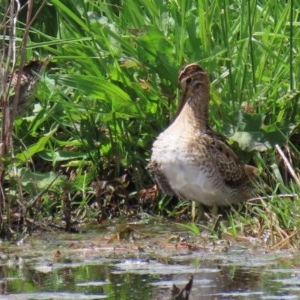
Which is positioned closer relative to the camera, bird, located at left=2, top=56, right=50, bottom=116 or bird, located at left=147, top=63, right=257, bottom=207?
bird, located at left=147, top=63, right=257, bottom=207

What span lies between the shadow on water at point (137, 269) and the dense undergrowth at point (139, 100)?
23.7 inches

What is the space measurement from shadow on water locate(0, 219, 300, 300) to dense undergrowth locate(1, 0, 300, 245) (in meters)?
0.60

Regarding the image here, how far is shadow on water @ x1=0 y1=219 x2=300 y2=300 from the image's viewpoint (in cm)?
504

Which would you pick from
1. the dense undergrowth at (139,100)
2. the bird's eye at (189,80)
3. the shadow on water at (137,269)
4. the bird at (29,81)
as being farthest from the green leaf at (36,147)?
the bird's eye at (189,80)

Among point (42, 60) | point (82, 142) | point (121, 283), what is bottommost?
point (121, 283)

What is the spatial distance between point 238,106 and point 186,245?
1.37 m

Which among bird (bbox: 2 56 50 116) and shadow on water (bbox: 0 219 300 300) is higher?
bird (bbox: 2 56 50 116)

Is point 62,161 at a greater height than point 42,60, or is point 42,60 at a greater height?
point 42,60

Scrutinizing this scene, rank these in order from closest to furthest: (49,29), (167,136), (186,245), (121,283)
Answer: (121,283), (186,245), (167,136), (49,29)

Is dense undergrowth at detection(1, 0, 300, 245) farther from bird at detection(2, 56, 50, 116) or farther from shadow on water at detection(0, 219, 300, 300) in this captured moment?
shadow on water at detection(0, 219, 300, 300)

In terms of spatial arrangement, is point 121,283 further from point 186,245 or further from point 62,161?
point 62,161

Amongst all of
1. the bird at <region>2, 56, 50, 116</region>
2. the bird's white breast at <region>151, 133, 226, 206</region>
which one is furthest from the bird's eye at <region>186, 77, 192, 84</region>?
the bird at <region>2, 56, 50, 116</region>

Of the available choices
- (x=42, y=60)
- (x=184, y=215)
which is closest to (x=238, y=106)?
(x=184, y=215)

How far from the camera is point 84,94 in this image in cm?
721
